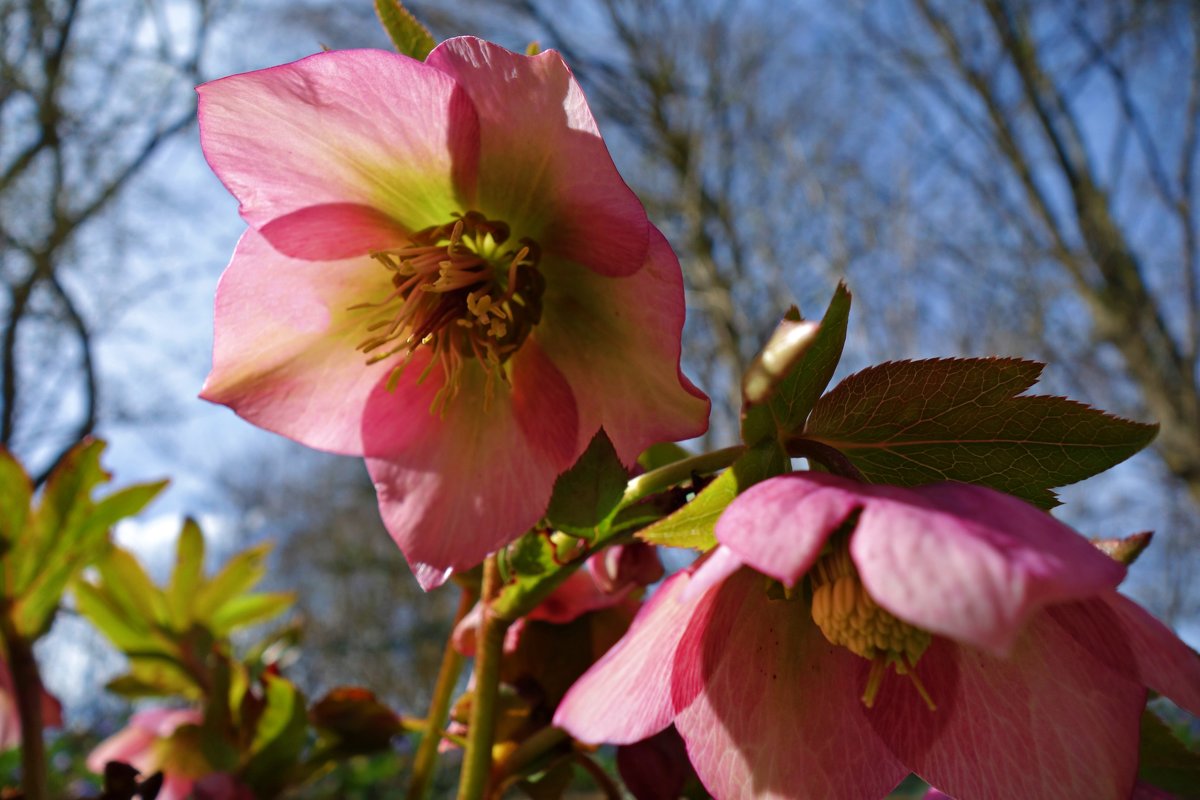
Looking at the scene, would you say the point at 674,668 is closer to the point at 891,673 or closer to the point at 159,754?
the point at 891,673

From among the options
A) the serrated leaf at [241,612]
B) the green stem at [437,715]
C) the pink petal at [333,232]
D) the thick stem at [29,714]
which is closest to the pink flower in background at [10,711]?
the thick stem at [29,714]

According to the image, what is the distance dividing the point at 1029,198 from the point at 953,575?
5.12 metres

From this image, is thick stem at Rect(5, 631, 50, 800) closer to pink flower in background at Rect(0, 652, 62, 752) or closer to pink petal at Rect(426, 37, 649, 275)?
pink flower in background at Rect(0, 652, 62, 752)

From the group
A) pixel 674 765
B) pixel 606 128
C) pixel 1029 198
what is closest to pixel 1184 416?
pixel 1029 198

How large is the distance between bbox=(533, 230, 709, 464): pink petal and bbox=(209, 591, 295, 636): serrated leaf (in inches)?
17.0

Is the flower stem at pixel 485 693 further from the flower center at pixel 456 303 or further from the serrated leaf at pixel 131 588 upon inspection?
the serrated leaf at pixel 131 588

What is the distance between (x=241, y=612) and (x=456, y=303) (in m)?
0.43

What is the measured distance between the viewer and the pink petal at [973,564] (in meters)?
0.19

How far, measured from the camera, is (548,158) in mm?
361

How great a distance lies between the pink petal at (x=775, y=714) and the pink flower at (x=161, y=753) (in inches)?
15.0

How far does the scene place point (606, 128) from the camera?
5746mm

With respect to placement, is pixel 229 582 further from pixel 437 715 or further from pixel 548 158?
pixel 548 158

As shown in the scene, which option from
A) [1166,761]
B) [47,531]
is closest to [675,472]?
[1166,761]

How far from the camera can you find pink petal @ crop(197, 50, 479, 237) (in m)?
0.33
